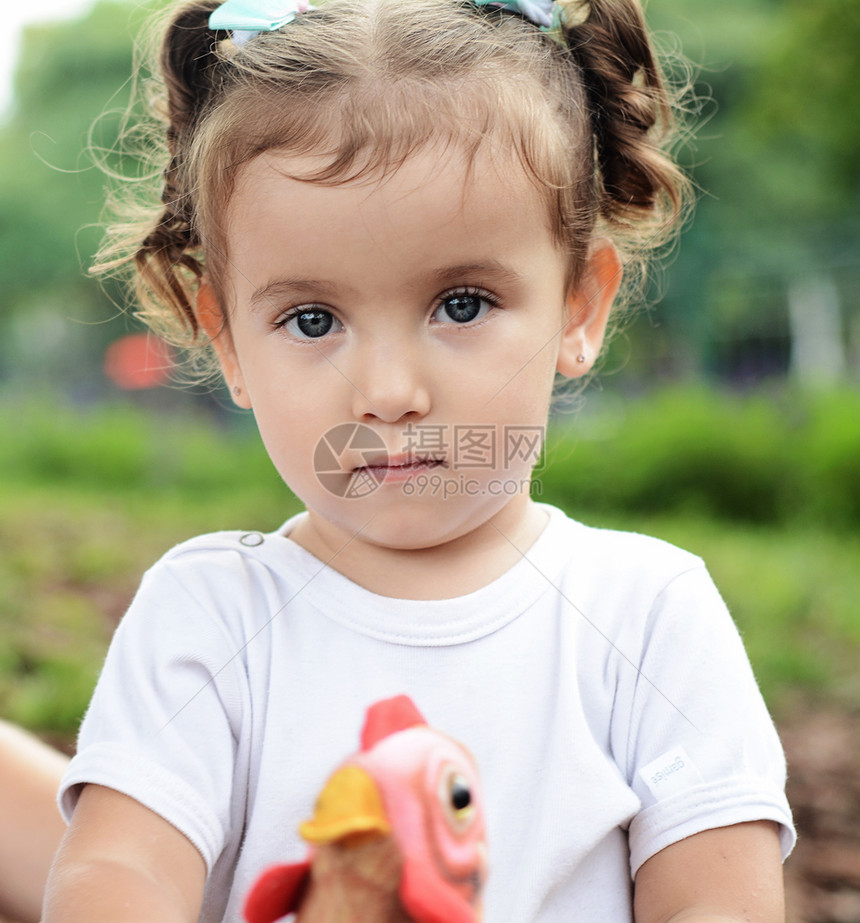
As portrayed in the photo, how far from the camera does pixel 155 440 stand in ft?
18.1

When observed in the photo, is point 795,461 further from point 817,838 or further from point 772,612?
point 817,838

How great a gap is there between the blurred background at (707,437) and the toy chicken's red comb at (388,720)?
0.79m

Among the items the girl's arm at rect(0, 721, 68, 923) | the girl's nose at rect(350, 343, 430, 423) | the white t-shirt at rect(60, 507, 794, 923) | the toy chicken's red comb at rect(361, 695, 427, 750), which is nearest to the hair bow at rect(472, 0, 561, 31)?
the girl's nose at rect(350, 343, 430, 423)

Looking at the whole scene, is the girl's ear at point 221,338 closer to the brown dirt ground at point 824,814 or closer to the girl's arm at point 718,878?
the girl's arm at point 718,878

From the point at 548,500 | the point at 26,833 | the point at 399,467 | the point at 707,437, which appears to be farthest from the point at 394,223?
the point at 707,437

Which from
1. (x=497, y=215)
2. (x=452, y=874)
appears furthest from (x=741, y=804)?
(x=497, y=215)

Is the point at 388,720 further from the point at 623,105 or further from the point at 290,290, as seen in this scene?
the point at 623,105

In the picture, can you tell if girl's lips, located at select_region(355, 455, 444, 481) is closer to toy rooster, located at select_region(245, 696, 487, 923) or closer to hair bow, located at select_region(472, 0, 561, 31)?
toy rooster, located at select_region(245, 696, 487, 923)

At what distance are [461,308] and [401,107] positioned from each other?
0.57 feet

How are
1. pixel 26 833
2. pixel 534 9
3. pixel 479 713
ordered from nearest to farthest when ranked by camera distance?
pixel 479 713, pixel 534 9, pixel 26 833

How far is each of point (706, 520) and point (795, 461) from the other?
1.32 feet

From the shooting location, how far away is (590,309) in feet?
3.46

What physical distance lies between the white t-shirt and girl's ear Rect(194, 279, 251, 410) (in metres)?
0.17

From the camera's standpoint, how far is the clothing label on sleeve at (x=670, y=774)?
0.88 m
